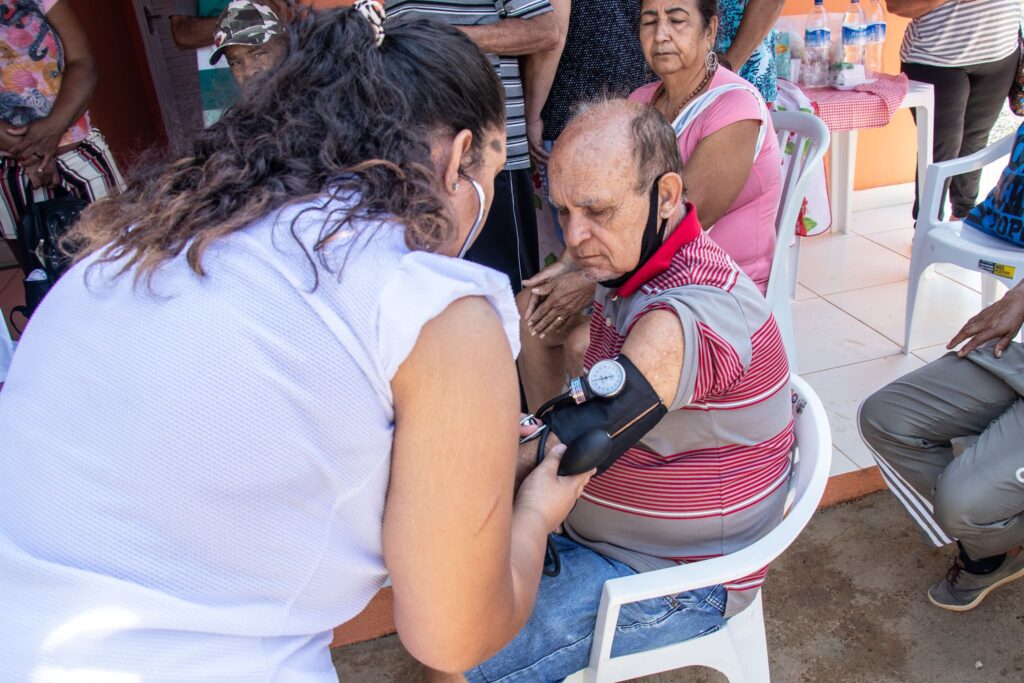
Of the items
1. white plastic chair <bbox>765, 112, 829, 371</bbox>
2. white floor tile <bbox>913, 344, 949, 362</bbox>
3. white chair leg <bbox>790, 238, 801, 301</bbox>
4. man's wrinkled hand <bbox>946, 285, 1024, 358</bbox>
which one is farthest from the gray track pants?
white chair leg <bbox>790, 238, 801, 301</bbox>

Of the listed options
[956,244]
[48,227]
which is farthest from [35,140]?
[956,244]

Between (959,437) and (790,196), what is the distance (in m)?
0.92

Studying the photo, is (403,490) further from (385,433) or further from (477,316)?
(477,316)

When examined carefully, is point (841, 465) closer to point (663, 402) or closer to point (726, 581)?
point (726, 581)

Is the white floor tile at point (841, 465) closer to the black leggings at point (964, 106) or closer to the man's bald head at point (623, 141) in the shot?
the man's bald head at point (623, 141)

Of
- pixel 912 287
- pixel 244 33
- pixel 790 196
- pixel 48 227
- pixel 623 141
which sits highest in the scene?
pixel 244 33

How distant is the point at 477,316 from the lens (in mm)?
884

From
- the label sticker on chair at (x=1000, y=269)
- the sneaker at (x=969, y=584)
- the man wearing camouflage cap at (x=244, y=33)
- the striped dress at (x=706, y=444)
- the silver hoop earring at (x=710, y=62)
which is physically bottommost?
the sneaker at (x=969, y=584)

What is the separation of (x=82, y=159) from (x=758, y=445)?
2.73m

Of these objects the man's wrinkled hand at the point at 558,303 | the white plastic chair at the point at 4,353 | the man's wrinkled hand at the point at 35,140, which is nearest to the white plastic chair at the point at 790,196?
the man's wrinkled hand at the point at 558,303

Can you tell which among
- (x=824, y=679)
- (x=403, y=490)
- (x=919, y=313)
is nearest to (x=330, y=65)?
(x=403, y=490)

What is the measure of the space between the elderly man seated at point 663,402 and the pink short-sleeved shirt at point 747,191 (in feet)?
2.47

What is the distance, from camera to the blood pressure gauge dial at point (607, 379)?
129 cm

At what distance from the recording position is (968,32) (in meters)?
4.07
